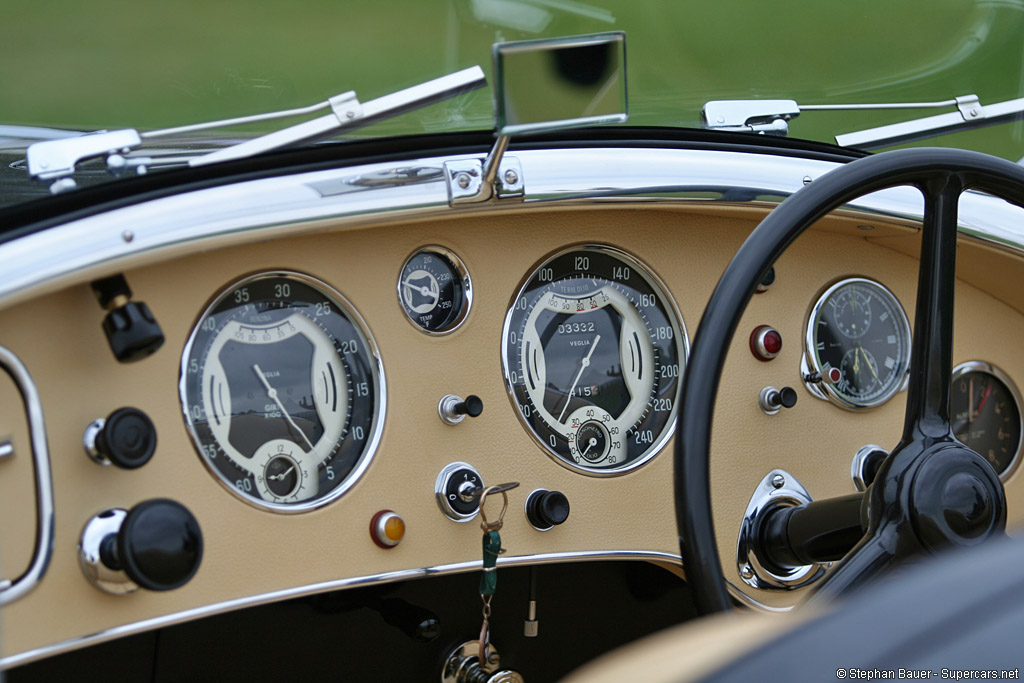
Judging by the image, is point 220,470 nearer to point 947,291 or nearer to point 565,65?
point 565,65

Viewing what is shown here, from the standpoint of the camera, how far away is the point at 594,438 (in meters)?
1.85

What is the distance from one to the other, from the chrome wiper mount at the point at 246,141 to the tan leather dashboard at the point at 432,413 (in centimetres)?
15

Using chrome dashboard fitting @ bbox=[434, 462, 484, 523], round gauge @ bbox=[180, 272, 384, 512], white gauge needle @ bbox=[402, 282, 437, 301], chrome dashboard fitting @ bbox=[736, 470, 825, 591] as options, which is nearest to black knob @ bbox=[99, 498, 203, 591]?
round gauge @ bbox=[180, 272, 384, 512]

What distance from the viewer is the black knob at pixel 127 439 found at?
140cm

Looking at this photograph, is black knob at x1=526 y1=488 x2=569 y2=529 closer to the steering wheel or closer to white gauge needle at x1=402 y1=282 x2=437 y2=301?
white gauge needle at x1=402 y1=282 x2=437 y2=301

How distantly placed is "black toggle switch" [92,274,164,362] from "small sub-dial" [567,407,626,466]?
0.72 metres

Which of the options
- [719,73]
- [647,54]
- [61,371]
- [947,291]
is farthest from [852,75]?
[61,371]

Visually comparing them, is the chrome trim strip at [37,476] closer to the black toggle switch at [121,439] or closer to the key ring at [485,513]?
the black toggle switch at [121,439]

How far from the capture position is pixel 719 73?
6.56ft

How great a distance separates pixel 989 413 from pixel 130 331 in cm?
164

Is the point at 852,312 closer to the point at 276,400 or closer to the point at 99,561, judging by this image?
the point at 276,400

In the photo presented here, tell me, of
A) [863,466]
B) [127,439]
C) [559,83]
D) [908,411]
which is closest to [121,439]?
[127,439]

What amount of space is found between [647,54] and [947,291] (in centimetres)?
74

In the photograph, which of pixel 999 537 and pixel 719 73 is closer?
pixel 999 537
